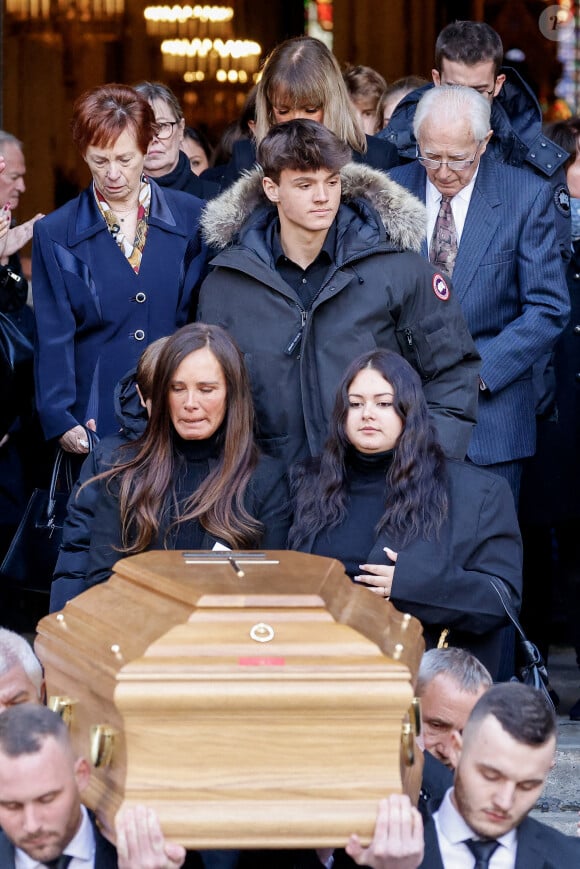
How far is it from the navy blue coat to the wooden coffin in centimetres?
193

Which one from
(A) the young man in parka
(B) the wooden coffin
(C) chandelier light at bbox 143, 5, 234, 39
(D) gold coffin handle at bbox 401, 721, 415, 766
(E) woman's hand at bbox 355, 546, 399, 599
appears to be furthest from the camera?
(C) chandelier light at bbox 143, 5, 234, 39

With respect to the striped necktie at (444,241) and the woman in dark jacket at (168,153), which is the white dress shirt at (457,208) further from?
the woman in dark jacket at (168,153)

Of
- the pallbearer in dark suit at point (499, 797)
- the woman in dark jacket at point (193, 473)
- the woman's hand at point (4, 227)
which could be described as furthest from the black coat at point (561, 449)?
the pallbearer in dark suit at point (499, 797)

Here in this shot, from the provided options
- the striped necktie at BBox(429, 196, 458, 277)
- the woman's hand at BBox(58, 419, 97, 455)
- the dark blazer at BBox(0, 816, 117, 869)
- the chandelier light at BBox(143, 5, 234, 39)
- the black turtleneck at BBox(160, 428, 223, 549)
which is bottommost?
the dark blazer at BBox(0, 816, 117, 869)

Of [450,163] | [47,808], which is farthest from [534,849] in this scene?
[450,163]

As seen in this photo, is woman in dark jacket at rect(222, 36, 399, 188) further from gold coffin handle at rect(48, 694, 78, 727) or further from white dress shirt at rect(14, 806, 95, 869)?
white dress shirt at rect(14, 806, 95, 869)

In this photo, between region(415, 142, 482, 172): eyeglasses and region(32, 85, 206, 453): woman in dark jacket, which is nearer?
region(32, 85, 206, 453): woman in dark jacket

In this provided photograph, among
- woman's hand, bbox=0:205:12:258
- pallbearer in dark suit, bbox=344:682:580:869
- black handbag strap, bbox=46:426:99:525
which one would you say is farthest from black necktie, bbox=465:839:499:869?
woman's hand, bbox=0:205:12:258

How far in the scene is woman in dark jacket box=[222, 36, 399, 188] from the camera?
5.01m

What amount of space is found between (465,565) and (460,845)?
105 cm

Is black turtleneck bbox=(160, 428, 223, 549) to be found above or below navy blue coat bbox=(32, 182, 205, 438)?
below

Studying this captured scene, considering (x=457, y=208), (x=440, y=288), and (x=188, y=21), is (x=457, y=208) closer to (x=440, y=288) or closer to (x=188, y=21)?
(x=440, y=288)

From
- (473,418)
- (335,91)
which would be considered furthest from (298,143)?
(473,418)

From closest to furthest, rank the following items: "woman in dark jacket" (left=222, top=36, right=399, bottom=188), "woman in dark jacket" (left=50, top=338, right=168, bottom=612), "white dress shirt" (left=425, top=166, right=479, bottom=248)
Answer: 1. "woman in dark jacket" (left=50, top=338, right=168, bottom=612)
2. "woman in dark jacket" (left=222, top=36, right=399, bottom=188)
3. "white dress shirt" (left=425, top=166, right=479, bottom=248)
